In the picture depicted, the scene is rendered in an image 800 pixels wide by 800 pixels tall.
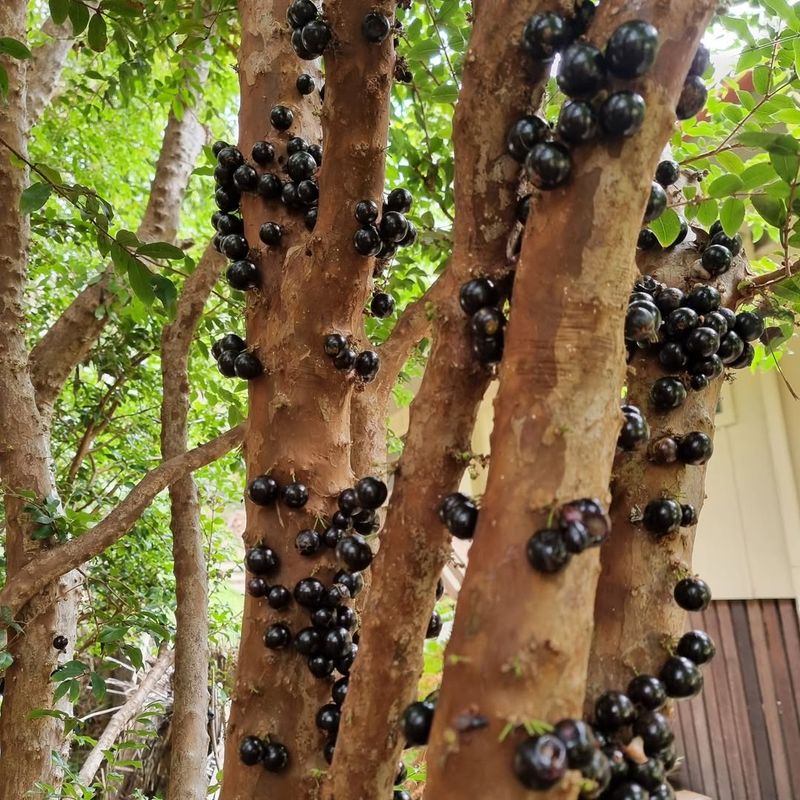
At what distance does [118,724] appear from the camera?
377 centimetres

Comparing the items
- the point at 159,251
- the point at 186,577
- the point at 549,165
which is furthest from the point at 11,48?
the point at 186,577

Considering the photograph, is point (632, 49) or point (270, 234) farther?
point (270, 234)

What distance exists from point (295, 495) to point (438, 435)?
0.63 metres

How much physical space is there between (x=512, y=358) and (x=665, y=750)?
2.24ft

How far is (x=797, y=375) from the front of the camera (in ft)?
14.5

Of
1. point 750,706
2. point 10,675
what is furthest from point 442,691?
point 750,706

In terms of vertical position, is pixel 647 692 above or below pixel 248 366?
below

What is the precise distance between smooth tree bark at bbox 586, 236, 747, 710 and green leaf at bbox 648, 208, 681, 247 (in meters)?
0.26

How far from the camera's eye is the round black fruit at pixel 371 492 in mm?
1512

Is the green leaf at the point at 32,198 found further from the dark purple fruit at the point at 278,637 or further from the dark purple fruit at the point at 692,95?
the dark purple fruit at the point at 692,95

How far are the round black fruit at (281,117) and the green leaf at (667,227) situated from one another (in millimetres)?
1022

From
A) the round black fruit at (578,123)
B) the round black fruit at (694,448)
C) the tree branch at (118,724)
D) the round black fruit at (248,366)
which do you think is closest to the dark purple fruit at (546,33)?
the round black fruit at (578,123)

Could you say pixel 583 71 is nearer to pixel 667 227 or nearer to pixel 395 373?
pixel 667 227

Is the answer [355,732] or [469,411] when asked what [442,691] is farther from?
[469,411]
